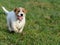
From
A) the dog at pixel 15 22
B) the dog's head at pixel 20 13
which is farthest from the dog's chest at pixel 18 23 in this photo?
the dog's head at pixel 20 13

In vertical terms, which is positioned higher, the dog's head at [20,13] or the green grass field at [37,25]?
the dog's head at [20,13]

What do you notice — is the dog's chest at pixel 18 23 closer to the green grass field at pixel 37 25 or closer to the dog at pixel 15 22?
the dog at pixel 15 22

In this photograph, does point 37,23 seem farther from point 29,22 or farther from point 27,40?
point 27,40

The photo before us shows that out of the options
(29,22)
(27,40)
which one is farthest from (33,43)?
(29,22)

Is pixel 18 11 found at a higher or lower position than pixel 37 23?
higher

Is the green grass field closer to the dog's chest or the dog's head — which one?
the dog's chest

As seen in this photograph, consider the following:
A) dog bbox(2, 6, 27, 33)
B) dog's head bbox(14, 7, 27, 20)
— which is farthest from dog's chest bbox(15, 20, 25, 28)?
dog's head bbox(14, 7, 27, 20)

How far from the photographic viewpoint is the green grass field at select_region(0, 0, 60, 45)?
6953 millimetres

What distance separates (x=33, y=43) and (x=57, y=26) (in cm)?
187

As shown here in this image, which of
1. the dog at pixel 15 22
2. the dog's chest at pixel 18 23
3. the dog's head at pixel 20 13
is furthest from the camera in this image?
the dog's chest at pixel 18 23

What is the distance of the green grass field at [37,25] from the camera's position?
22.8 ft

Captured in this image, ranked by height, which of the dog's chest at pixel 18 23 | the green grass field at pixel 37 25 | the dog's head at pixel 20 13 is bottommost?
the green grass field at pixel 37 25

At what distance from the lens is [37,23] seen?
861cm

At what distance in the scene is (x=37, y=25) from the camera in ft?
27.4
